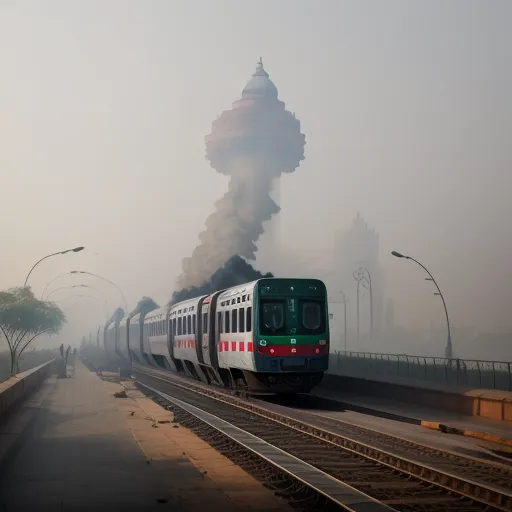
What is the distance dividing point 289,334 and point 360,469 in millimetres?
12238

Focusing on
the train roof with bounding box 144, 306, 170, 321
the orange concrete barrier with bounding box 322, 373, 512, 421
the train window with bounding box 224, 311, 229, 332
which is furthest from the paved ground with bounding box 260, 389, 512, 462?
the train roof with bounding box 144, 306, 170, 321

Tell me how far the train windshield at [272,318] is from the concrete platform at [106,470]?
14.6 ft

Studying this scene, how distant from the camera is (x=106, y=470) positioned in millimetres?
13875

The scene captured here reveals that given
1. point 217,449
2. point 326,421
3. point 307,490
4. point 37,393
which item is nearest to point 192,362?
point 37,393

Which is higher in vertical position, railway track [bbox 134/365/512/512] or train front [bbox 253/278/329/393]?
train front [bbox 253/278/329/393]

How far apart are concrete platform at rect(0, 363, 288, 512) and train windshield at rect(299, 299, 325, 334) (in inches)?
Result: 223

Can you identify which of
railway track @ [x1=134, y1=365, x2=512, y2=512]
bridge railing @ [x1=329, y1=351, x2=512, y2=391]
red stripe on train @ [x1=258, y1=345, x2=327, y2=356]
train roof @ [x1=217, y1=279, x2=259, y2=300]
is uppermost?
train roof @ [x1=217, y1=279, x2=259, y2=300]

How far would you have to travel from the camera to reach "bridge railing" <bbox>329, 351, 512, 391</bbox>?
2902cm

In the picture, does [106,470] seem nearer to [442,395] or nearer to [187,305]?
[442,395]

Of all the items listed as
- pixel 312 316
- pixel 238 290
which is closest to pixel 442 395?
pixel 312 316

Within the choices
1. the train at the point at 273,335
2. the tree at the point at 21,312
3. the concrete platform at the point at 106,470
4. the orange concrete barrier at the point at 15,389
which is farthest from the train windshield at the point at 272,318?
the tree at the point at 21,312

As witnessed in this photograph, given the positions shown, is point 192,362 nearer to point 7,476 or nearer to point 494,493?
point 7,476

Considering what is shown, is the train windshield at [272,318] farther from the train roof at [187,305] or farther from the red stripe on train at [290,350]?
the train roof at [187,305]

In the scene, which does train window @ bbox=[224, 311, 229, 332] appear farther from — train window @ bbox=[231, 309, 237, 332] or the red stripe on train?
the red stripe on train
